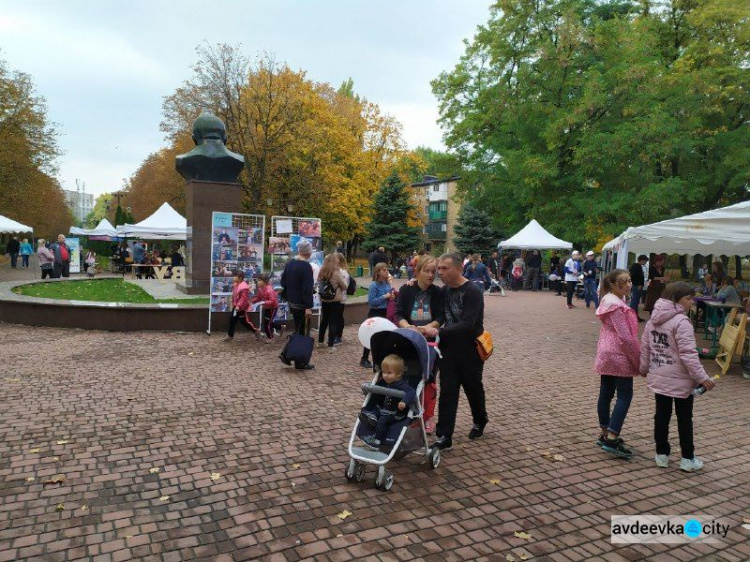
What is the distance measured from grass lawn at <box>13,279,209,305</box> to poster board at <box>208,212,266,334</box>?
48.4 inches

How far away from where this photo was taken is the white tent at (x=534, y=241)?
79.1 ft

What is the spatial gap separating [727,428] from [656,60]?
2413cm

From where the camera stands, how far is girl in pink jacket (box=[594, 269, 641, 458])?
189 inches

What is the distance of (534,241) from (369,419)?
70.7 ft

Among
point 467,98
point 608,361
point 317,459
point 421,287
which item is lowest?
point 317,459

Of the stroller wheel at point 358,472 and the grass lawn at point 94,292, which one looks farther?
the grass lawn at point 94,292

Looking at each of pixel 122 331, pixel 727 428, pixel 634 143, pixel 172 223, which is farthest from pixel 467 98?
pixel 727 428

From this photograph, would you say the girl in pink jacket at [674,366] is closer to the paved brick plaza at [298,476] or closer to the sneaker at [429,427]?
the paved brick plaza at [298,476]

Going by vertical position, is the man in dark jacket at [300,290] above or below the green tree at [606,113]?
below

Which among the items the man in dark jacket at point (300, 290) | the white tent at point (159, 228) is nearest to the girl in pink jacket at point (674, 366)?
the man in dark jacket at point (300, 290)

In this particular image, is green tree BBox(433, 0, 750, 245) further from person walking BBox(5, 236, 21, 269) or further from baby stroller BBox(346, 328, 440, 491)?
person walking BBox(5, 236, 21, 269)

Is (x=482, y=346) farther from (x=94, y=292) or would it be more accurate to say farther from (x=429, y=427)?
(x=94, y=292)

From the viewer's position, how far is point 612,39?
25.8 meters

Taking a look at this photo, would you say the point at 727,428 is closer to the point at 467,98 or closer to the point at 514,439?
the point at 514,439
